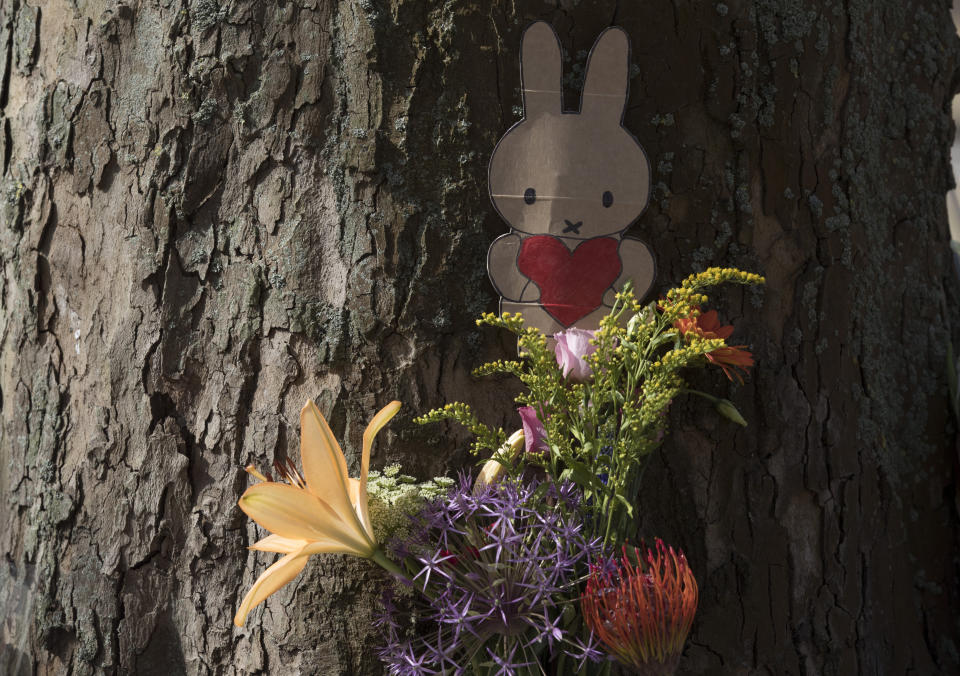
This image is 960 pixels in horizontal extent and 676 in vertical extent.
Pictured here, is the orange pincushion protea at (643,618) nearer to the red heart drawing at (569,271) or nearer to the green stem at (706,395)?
the green stem at (706,395)

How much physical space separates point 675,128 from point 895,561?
1.05m

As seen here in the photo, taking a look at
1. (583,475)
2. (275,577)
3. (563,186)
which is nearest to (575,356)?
(583,475)

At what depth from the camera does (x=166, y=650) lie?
57.6 inches

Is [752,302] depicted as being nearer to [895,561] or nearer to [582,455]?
[582,455]

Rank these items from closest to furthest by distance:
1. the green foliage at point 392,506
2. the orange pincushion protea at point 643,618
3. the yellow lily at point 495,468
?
the orange pincushion protea at point 643,618 → the green foliage at point 392,506 → the yellow lily at point 495,468

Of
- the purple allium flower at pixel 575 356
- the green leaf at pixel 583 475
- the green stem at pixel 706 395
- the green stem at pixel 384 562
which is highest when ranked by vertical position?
the purple allium flower at pixel 575 356

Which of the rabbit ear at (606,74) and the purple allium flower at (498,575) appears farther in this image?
the rabbit ear at (606,74)

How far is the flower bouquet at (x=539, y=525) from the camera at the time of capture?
1149mm

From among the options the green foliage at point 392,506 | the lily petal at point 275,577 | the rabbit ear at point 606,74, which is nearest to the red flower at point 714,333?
the rabbit ear at point 606,74

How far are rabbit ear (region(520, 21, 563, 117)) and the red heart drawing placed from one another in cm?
24

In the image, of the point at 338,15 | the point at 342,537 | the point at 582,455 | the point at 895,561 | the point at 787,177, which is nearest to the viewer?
the point at 342,537

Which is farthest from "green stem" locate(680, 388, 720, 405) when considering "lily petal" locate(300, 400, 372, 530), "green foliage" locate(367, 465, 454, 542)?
"lily petal" locate(300, 400, 372, 530)

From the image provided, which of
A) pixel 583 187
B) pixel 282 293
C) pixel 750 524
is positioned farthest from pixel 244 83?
pixel 750 524

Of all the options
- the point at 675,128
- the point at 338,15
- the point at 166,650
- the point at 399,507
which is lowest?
the point at 166,650
